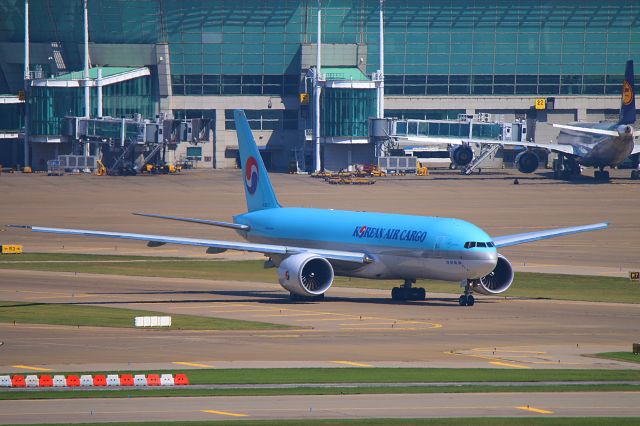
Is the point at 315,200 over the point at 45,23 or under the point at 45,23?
under

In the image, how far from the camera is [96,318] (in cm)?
5691

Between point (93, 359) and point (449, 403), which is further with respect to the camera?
point (93, 359)

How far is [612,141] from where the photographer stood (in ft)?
481

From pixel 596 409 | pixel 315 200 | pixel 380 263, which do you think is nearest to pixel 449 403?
pixel 596 409

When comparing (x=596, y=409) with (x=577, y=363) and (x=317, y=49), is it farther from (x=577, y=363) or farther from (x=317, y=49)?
(x=317, y=49)

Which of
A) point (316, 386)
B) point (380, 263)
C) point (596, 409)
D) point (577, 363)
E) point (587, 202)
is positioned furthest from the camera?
point (587, 202)

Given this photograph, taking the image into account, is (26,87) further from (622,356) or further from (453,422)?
(453,422)

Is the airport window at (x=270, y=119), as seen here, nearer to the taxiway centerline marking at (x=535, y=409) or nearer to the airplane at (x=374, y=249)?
the airplane at (x=374, y=249)

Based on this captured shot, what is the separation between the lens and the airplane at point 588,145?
14588 centimetres

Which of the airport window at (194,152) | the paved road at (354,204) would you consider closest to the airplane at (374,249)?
the paved road at (354,204)

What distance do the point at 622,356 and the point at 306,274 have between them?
2065cm

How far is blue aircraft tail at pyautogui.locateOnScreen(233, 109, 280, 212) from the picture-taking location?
7262 cm

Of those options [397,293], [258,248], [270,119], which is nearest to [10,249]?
[258,248]

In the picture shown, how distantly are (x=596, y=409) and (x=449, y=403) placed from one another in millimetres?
4053
